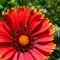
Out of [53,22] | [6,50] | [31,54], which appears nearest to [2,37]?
[6,50]

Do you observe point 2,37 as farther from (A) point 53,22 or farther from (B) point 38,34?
(A) point 53,22

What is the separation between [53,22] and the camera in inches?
79.4

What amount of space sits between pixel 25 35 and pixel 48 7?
0.78 feet

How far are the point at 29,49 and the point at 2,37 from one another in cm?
19

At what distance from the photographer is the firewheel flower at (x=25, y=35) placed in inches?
68.9

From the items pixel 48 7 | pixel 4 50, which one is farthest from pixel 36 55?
pixel 48 7

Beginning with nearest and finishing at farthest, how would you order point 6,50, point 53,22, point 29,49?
1. point 6,50
2. point 29,49
3. point 53,22

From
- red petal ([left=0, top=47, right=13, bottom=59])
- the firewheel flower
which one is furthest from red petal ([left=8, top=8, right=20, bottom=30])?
red petal ([left=0, top=47, right=13, bottom=59])

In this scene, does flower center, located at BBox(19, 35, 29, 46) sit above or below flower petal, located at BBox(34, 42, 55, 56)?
above

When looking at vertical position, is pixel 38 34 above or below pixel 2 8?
below

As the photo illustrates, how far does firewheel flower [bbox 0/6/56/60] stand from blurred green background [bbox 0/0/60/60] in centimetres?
9

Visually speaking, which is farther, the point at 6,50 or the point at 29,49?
the point at 29,49

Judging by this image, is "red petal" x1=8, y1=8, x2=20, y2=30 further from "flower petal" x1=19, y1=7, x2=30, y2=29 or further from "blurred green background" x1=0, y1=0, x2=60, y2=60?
"blurred green background" x1=0, y1=0, x2=60, y2=60

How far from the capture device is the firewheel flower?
175 cm
